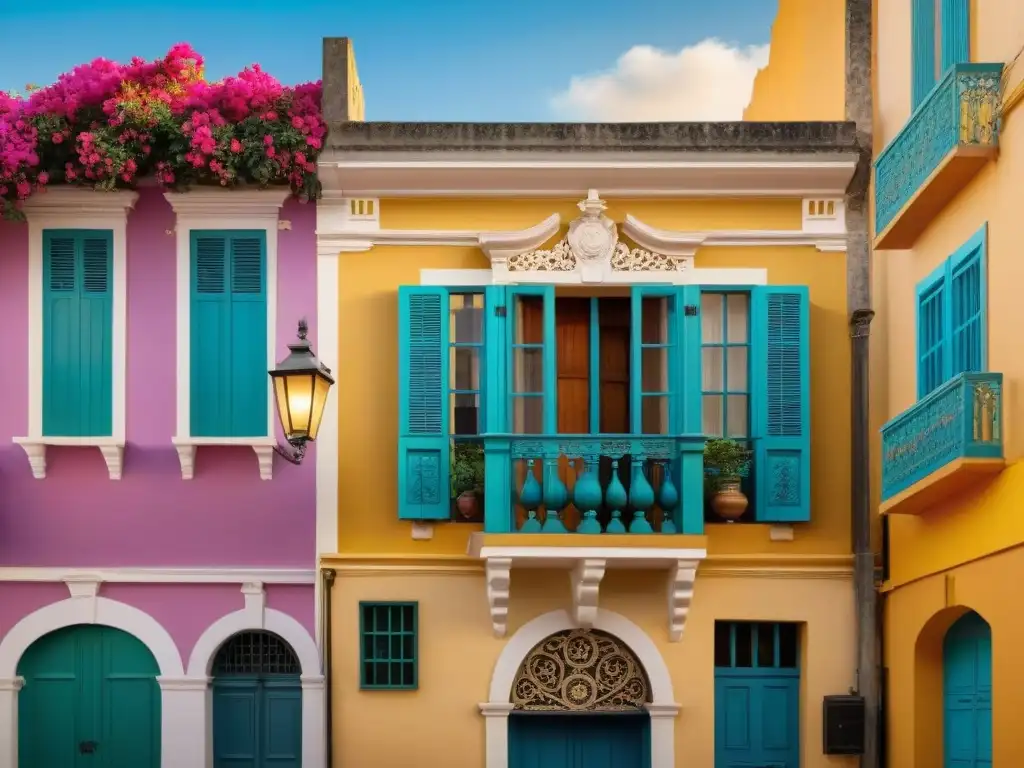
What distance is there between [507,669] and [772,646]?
7.18 feet

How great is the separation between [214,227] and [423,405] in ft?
7.56

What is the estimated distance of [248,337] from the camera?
45.2 ft

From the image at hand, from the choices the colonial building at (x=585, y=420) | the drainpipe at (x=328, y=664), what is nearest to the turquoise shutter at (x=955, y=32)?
the colonial building at (x=585, y=420)

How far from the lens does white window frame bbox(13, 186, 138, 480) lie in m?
13.6

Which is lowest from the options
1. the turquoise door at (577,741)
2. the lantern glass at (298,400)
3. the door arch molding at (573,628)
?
the turquoise door at (577,741)

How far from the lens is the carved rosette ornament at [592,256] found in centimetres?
1373

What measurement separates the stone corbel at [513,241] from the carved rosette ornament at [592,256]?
0.17ft

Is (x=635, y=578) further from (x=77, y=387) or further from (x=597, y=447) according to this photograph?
(x=77, y=387)

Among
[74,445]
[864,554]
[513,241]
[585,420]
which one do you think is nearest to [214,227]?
[74,445]

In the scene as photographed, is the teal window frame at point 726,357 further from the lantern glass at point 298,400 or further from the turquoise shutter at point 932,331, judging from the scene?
the lantern glass at point 298,400

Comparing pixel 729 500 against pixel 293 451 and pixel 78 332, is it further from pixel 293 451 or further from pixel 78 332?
pixel 78 332

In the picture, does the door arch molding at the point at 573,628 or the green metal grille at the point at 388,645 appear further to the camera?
the green metal grille at the point at 388,645

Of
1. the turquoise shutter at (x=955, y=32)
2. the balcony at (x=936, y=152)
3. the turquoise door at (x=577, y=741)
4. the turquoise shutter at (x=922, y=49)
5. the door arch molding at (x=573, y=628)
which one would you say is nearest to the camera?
the balcony at (x=936, y=152)

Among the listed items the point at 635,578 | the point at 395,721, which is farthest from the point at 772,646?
the point at 395,721
